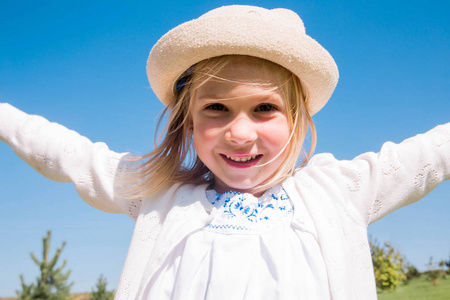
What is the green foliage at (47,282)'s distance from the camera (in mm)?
7559

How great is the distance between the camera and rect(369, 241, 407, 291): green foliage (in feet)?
35.6

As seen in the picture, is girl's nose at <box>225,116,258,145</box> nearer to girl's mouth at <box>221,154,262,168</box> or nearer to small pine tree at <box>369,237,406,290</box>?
girl's mouth at <box>221,154,262,168</box>

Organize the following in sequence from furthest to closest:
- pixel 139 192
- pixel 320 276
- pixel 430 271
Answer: pixel 430 271, pixel 139 192, pixel 320 276

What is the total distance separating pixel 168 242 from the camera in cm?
137

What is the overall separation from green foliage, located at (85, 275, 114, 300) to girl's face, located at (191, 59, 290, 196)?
8.61 meters

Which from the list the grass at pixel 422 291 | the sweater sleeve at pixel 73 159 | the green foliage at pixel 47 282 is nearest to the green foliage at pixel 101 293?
the green foliage at pixel 47 282

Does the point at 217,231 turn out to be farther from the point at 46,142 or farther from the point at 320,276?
the point at 46,142

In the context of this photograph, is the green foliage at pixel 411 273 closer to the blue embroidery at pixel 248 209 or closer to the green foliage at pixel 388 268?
the green foliage at pixel 388 268

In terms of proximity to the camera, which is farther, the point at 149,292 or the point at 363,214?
the point at 363,214

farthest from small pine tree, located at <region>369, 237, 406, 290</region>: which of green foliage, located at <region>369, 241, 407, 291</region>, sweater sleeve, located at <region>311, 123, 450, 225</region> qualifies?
sweater sleeve, located at <region>311, 123, 450, 225</region>

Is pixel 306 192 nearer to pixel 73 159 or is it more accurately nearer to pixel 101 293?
pixel 73 159

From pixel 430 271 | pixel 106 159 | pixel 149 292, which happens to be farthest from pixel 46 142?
pixel 430 271

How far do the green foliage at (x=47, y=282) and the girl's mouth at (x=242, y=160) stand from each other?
25.1ft

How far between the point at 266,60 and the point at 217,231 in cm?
64
